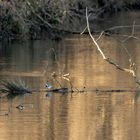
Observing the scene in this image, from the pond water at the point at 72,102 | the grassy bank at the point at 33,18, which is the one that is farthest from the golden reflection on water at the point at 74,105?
the grassy bank at the point at 33,18

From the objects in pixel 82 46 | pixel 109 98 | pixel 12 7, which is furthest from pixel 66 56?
pixel 109 98

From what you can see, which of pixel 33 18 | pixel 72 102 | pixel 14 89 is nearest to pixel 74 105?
pixel 72 102

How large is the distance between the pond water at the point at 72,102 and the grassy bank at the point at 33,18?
368 centimetres

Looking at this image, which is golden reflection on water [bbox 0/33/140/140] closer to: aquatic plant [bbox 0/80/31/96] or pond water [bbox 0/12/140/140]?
pond water [bbox 0/12/140/140]

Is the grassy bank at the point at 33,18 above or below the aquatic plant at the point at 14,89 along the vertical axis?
above

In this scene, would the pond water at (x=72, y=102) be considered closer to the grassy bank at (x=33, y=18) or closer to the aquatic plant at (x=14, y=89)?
the aquatic plant at (x=14, y=89)

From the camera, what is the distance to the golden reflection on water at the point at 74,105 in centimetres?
1351

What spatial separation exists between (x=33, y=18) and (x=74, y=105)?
1541 centimetres

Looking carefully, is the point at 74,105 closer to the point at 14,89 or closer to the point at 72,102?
the point at 72,102

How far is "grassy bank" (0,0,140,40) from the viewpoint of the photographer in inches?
1201

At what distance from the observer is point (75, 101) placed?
55.3 ft

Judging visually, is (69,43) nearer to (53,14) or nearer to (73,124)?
(53,14)

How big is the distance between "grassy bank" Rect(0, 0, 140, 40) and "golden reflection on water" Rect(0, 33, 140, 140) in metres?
4.50

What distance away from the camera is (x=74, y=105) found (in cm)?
1630
